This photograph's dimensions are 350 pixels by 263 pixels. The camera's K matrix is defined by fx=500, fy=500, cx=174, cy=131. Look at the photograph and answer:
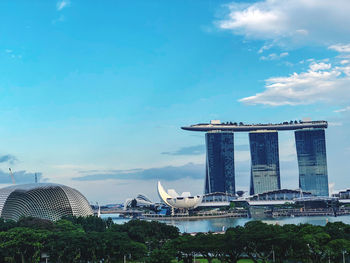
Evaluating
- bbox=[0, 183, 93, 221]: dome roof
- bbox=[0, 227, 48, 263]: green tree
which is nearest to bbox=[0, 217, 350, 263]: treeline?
bbox=[0, 227, 48, 263]: green tree

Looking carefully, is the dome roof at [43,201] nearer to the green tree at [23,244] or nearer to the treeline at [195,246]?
the treeline at [195,246]

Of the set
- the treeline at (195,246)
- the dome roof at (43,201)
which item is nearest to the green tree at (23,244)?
the treeline at (195,246)

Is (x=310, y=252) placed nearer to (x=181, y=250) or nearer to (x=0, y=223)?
(x=181, y=250)

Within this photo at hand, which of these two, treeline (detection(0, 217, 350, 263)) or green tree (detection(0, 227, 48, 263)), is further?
green tree (detection(0, 227, 48, 263))

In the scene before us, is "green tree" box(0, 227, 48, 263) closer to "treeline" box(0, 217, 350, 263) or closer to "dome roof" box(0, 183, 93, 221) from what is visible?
"treeline" box(0, 217, 350, 263)

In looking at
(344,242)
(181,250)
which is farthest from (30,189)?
(344,242)

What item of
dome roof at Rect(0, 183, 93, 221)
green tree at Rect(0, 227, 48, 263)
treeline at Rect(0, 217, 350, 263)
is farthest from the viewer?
dome roof at Rect(0, 183, 93, 221)

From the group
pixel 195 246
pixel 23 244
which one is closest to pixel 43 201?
pixel 23 244

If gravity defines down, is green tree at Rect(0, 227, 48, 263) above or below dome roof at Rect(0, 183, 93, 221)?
below
